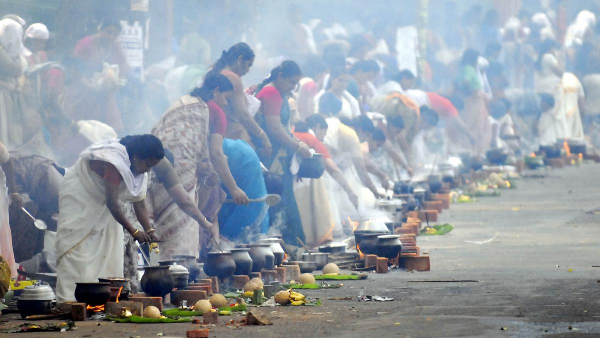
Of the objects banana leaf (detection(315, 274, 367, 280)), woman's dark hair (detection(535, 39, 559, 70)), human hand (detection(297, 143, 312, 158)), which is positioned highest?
woman's dark hair (detection(535, 39, 559, 70))

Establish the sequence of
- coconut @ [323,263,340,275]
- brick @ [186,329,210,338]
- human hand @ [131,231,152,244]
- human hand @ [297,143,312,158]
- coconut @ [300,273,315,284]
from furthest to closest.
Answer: human hand @ [297,143,312,158], coconut @ [323,263,340,275], coconut @ [300,273,315,284], human hand @ [131,231,152,244], brick @ [186,329,210,338]

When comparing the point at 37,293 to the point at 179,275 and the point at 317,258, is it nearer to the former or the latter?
the point at 179,275

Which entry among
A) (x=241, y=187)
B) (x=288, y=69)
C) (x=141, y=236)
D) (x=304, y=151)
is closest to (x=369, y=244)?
(x=241, y=187)

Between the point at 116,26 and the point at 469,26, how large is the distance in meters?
23.4

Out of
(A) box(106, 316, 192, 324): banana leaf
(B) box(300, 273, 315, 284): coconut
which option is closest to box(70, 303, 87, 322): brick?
(A) box(106, 316, 192, 324): banana leaf

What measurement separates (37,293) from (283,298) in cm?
177

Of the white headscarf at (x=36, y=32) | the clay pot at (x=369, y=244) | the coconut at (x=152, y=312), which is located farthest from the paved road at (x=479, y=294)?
the white headscarf at (x=36, y=32)

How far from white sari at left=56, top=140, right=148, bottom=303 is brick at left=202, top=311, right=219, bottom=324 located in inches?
55.9

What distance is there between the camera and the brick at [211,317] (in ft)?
27.2

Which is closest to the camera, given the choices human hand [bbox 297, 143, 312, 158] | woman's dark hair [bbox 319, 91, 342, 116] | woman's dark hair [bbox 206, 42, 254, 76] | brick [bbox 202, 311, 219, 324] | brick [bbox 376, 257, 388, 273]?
brick [bbox 202, 311, 219, 324]

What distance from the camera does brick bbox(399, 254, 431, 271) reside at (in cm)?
1182

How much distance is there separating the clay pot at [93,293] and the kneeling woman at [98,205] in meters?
0.77

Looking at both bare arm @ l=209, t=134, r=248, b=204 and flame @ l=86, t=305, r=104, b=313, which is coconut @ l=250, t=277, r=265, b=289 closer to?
flame @ l=86, t=305, r=104, b=313

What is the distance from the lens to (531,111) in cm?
2905
